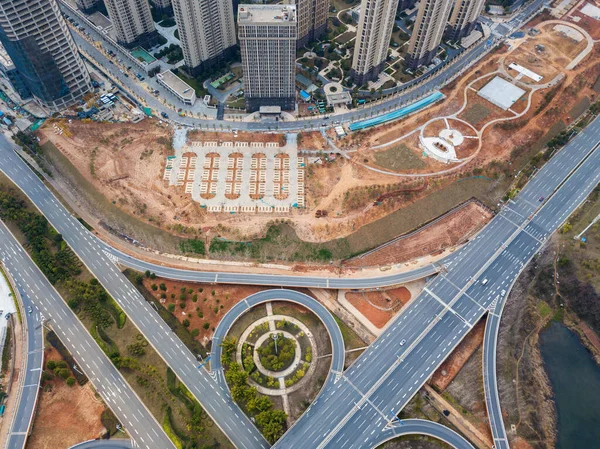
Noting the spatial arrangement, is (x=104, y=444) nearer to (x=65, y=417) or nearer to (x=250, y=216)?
(x=65, y=417)

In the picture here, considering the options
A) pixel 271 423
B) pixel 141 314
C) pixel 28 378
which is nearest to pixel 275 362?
pixel 271 423

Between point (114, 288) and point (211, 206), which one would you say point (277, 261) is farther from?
point (114, 288)

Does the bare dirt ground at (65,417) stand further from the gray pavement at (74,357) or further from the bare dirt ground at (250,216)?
the bare dirt ground at (250,216)

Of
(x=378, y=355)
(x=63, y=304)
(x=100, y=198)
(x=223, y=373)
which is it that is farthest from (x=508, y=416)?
(x=100, y=198)

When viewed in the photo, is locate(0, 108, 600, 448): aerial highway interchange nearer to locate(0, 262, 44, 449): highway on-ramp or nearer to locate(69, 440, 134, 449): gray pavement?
locate(69, 440, 134, 449): gray pavement

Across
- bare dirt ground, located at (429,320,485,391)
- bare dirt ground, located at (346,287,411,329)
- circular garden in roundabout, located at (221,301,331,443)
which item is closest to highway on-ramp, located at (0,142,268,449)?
circular garden in roundabout, located at (221,301,331,443)

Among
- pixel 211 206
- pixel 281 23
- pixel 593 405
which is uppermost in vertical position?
pixel 281 23

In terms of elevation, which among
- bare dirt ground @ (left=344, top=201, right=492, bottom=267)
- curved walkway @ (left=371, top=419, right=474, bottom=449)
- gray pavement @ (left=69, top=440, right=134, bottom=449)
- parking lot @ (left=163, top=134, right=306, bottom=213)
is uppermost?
parking lot @ (left=163, top=134, right=306, bottom=213)
